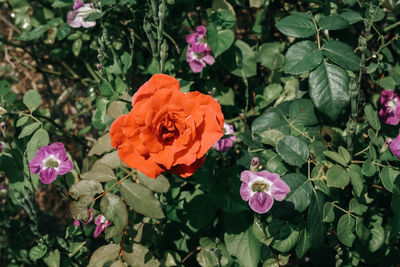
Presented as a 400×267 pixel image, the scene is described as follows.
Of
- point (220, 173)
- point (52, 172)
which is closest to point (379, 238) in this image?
point (220, 173)

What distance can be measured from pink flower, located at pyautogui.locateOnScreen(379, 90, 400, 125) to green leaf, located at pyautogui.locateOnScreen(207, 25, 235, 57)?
71cm

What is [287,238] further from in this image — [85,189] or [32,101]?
[32,101]

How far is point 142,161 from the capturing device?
942 millimetres

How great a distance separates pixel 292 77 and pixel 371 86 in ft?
2.17

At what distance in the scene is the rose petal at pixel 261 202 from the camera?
0.98 m

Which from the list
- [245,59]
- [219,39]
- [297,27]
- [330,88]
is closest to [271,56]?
[245,59]

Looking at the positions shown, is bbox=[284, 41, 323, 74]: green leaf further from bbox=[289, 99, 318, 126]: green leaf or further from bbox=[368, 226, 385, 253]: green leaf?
bbox=[368, 226, 385, 253]: green leaf

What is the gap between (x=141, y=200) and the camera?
1.04 metres

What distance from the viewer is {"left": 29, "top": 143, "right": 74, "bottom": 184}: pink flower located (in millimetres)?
1263

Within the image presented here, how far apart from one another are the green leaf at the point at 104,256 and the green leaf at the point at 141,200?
0.23 m

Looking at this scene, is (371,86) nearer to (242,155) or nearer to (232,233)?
(242,155)

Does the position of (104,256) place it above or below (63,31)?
below

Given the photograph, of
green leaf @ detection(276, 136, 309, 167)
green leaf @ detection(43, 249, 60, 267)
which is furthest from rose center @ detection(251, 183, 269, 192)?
green leaf @ detection(43, 249, 60, 267)

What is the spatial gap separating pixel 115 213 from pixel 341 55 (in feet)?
3.01
